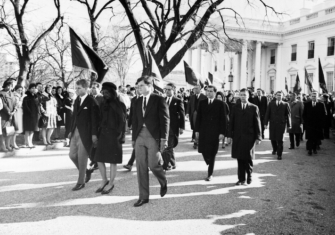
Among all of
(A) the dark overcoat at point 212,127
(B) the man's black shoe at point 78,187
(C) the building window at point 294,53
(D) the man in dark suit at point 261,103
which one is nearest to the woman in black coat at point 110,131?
(B) the man's black shoe at point 78,187

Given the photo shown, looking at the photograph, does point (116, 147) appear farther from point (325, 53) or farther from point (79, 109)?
point (325, 53)

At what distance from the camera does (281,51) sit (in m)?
48.9

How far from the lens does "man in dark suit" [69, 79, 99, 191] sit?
6.14m

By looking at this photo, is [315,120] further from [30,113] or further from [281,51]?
[281,51]

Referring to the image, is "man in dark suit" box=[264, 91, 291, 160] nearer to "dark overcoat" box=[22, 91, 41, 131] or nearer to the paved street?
the paved street

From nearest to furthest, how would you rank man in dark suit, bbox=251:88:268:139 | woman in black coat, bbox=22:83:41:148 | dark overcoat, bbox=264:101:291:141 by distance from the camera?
dark overcoat, bbox=264:101:291:141 < woman in black coat, bbox=22:83:41:148 < man in dark suit, bbox=251:88:268:139

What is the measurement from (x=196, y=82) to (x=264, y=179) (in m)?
6.05

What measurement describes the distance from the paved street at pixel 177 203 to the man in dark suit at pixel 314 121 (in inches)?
96.4

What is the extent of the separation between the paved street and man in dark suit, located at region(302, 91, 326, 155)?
2449 millimetres

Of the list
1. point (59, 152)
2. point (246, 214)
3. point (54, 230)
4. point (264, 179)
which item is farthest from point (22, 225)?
point (59, 152)

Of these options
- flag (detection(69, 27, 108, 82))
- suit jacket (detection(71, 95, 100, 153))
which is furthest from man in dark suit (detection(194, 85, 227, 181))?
flag (detection(69, 27, 108, 82))

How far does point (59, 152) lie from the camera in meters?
10.6

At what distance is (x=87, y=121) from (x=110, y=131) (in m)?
0.49

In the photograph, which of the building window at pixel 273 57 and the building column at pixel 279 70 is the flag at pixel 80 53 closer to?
the building column at pixel 279 70
